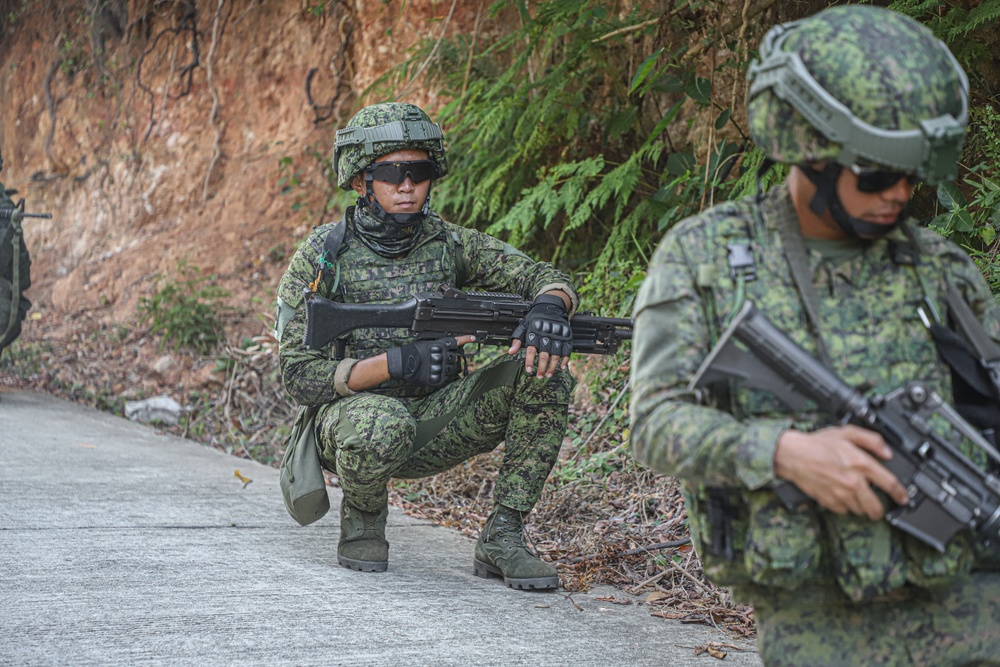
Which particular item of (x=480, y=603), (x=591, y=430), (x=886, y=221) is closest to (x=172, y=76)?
(x=591, y=430)

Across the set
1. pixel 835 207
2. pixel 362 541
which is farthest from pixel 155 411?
pixel 835 207

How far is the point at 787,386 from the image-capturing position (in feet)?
6.76

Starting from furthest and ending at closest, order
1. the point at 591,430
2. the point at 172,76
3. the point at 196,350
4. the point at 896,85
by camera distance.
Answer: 1. the point at 172,76
2. the point at 196,350
3. the point at 591,430
4. the point at 896,85

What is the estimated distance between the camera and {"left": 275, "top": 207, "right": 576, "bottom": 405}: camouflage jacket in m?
4.18

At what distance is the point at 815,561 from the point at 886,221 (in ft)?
2.12

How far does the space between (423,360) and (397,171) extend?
0.73 m

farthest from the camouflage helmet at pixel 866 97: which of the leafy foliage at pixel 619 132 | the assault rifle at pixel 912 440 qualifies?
the leafy foliage at pixel 619 132

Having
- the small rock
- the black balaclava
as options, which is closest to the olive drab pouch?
the black balaclava

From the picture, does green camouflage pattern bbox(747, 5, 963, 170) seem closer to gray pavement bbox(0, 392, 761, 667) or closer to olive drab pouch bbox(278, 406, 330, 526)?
gray pavement bbox(0, 392, 761, 667)

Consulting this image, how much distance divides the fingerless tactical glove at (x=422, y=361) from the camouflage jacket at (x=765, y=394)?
1943mm

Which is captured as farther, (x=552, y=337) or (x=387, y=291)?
(x=387, y=291)

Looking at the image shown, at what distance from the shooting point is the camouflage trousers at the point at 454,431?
397 centimetres

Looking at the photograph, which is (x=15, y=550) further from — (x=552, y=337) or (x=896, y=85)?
(x=896, y=85)

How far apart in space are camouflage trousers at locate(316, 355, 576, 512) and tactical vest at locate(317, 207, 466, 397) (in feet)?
0.62
